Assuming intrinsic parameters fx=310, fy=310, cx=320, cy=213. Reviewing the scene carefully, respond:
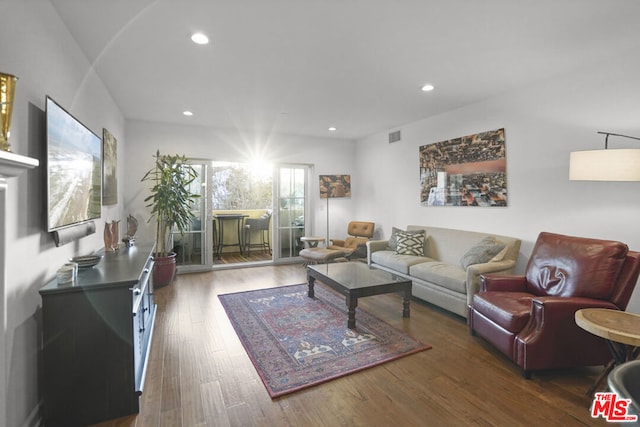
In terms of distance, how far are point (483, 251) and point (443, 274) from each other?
52 cm

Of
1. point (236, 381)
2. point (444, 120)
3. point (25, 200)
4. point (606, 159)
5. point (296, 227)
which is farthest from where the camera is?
point (296, 227)

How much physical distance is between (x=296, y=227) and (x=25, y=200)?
4857mm

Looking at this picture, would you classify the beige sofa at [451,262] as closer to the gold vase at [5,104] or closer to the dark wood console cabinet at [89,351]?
the dark wood console cabinet at [89,351]

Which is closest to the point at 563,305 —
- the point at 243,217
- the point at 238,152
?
the point at 238,152

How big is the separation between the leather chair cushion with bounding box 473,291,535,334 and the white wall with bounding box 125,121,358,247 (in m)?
3.66

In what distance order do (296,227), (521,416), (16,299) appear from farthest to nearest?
(296,227), (521,416), (16,299)

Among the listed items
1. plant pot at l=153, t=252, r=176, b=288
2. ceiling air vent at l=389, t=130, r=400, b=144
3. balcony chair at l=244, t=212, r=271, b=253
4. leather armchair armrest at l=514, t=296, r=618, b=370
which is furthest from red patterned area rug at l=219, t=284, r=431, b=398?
balcony chair at l=244, t=212, r=271, b=253

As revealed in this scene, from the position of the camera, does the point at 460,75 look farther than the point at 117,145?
No

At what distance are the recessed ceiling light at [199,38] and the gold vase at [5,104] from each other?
143 cm

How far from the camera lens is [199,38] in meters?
2.47

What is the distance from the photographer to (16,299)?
1.62 metres

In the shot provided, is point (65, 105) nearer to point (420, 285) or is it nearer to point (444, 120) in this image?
point (420, 285)

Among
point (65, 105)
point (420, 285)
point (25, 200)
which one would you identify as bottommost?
point (420, 285)

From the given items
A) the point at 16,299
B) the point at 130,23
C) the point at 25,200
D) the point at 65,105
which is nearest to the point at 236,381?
the point at 16,299
